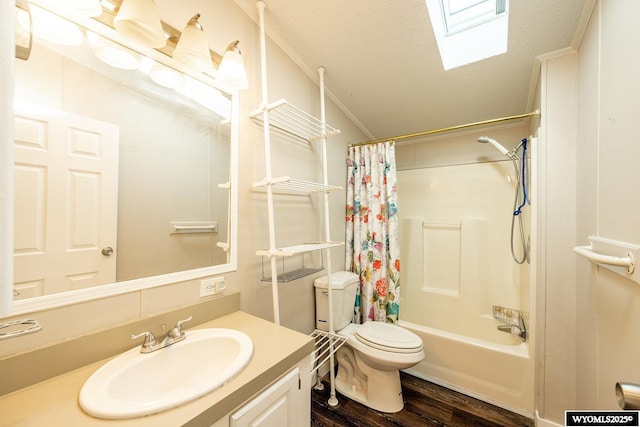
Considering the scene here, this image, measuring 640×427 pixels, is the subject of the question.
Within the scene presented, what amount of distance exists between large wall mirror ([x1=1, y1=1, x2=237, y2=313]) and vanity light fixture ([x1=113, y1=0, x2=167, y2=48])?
67 mm

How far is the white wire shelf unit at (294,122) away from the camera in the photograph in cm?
133

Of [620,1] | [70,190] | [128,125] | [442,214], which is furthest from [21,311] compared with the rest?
[442,214]

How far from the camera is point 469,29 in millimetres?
1447

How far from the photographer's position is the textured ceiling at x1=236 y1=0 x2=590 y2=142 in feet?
3.93

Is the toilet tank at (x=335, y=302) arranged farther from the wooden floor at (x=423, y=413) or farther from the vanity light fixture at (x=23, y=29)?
the vanity light fixture at (x=23, y=29)

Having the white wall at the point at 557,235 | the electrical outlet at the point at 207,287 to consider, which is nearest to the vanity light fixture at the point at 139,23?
the electrical outlet at the point at 207,287

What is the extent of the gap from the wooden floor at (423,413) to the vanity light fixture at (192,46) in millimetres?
2057

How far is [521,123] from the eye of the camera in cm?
212

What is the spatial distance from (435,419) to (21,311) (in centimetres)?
205

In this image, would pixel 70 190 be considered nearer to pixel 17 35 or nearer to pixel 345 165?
pixel 17 35

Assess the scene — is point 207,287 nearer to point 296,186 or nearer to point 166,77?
point 296,186

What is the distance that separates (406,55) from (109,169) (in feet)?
5.46

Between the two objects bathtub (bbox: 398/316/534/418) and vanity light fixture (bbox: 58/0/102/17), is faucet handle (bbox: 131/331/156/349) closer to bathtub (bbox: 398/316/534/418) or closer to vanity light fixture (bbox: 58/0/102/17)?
vanity light fixture (bbox: 58/0/102/17)

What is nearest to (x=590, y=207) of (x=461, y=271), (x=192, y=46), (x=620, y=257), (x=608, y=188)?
(x=608, y=188)
